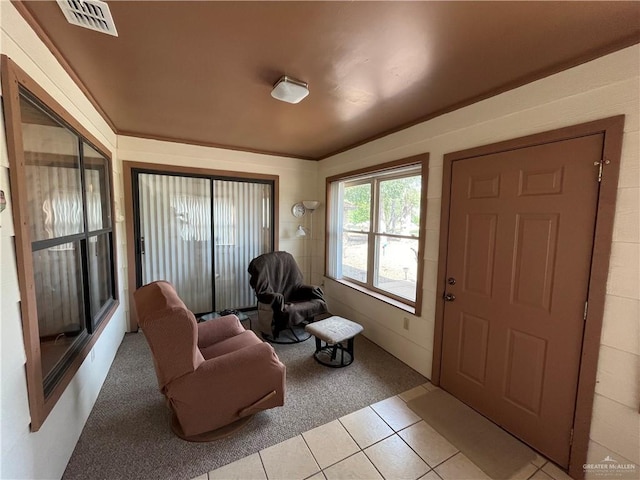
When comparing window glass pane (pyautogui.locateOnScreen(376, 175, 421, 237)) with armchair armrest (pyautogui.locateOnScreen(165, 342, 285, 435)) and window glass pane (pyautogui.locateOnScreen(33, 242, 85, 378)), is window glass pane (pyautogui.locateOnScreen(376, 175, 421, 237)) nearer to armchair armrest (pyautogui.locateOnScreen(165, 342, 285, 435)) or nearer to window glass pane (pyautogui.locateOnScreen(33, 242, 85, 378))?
armchair armrest (pyautogui.locateOnScreen(165, 342, 285, 435))

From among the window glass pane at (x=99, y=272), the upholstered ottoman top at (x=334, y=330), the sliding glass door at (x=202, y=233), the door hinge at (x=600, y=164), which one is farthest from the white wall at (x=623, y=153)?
the window glass pane at (x=99, y=272)

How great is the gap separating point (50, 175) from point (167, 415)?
178 centimetres

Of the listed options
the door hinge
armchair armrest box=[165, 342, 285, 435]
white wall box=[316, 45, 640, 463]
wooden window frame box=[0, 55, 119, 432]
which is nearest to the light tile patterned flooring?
armchair armrest box=[165, 342, 285, 435]

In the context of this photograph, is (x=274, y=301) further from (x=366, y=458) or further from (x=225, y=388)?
(x=366, y=458)

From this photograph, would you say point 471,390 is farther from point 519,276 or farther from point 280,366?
point 280,366

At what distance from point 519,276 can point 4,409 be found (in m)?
2.73

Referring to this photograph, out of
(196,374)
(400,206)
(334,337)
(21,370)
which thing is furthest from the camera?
(400,206)

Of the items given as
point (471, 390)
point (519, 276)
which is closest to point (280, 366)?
point (471, 390)

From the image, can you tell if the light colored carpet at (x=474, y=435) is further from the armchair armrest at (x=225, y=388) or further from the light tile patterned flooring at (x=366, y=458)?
the armchair armrest at (x=225, y=388)

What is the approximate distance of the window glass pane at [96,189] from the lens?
2.12 m

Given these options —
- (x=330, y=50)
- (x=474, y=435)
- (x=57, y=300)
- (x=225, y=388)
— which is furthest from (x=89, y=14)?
(x=474, y=435)

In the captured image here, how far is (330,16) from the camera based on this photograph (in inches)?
48.4

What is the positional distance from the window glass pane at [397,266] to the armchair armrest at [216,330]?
171 centimetres

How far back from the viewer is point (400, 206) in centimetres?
296
